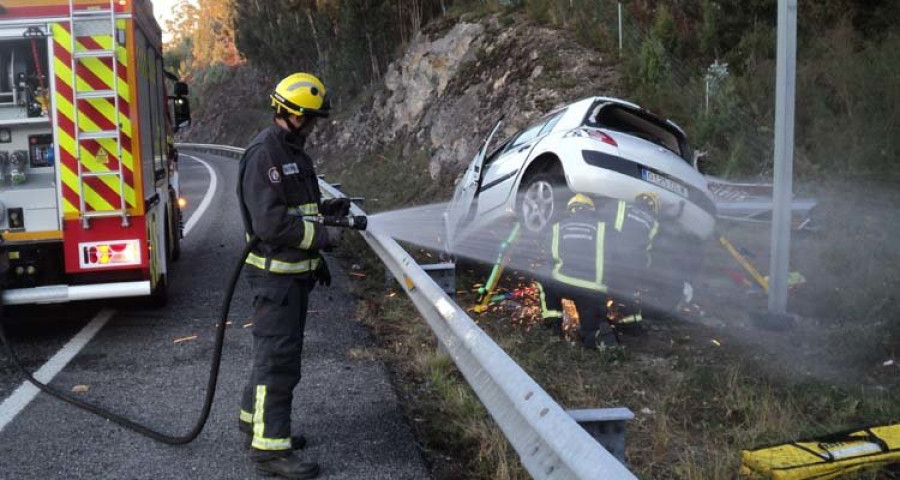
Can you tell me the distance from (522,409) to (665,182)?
418 centimetres

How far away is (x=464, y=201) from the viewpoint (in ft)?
27.8

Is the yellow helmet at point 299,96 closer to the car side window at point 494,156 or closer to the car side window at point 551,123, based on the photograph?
the car side window at point 551,123

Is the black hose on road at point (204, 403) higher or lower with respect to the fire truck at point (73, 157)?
lower

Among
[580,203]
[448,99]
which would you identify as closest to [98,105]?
[580,203]

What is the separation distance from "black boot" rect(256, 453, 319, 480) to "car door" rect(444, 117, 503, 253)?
180 inches

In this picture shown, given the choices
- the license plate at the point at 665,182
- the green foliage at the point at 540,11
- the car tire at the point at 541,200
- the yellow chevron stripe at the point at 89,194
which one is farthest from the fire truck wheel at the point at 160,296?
the green foliage at the point at 540,11

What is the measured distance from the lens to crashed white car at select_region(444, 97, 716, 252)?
21.7ft

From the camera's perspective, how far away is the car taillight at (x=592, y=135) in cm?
670

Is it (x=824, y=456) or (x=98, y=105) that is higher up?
(x=98, y=105)

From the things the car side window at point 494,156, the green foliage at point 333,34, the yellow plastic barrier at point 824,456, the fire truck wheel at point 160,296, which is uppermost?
the green foliage at point 333,34

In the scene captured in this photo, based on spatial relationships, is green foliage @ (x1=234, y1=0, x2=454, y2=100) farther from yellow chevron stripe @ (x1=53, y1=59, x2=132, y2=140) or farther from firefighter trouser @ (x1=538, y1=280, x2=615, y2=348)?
firefighter trouser @ (x1=538, y1=280, x2=615, y2=348)

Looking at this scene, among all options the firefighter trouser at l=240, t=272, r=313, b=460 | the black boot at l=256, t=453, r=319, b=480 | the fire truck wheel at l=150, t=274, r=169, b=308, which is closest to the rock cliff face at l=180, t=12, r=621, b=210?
the fire truck wheel at l=150, t=274, r=169, b=308

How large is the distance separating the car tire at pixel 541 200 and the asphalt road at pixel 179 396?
179cm

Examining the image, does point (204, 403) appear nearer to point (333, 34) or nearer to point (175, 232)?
point (175, 232)
